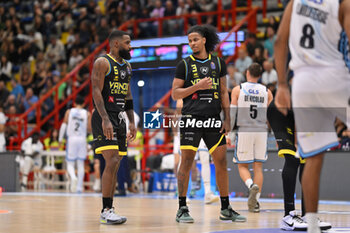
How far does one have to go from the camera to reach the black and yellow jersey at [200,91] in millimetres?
6758

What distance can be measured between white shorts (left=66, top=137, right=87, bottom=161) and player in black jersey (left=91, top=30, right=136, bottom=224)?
7.78m

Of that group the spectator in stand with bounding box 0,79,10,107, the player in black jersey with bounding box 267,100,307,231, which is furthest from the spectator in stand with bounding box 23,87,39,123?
the player in black jersey with bounding box 267,100,307,231

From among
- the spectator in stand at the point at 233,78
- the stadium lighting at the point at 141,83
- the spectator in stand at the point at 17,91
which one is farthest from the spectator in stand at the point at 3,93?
the spectator in stand at the point at 233,78

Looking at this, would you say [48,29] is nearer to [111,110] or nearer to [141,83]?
[141,83]

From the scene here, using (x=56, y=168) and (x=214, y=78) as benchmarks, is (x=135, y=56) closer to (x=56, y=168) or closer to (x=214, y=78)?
(x=56, y=168)

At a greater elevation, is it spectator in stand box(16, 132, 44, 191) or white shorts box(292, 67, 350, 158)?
white shorts box(292, 67, 350, 158)

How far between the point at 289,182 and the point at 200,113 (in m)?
1.20

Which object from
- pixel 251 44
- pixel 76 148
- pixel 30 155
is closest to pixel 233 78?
pixel 251 44

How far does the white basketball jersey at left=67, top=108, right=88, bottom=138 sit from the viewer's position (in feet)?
47.6

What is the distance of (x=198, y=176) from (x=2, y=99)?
886 centimetres

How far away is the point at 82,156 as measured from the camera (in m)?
14.6

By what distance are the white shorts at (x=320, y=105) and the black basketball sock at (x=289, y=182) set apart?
6.52 ft

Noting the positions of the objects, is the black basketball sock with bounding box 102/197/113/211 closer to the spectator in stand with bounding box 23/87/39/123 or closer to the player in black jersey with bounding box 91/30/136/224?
the player in black jersey with bounding box 91/30/136/224

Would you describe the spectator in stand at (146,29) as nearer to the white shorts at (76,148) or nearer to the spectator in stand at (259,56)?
the spectator in stand at (259,56)
